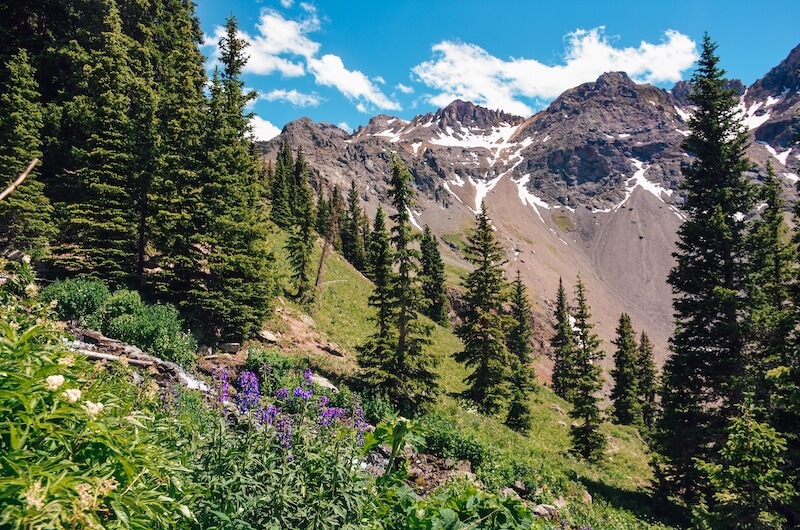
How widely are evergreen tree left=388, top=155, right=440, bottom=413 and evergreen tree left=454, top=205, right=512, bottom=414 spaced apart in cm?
577

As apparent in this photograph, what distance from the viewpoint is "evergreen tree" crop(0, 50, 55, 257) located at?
64.8ft

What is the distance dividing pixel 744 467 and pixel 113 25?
4132 centimetres

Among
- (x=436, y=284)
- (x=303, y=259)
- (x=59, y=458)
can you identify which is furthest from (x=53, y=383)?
(x=436, y=284)

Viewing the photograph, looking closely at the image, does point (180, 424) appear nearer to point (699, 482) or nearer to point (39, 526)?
point (39, 526)

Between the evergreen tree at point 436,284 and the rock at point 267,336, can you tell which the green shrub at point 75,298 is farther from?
the evergreen tree at point 436,284

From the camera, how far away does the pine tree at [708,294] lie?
50.4ft

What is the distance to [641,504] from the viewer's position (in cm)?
1631

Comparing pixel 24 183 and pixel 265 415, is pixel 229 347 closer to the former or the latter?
pixel 265 415

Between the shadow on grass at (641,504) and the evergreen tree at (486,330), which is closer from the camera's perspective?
the shadow on grass at (641,504)

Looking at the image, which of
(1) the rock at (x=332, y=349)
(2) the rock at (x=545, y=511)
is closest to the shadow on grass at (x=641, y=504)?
(2) the rock at (x=545, y=511)

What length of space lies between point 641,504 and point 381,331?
12.7 m

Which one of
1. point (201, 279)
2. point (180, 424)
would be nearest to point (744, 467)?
point (180, 424)

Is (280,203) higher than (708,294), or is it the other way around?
(280,203)

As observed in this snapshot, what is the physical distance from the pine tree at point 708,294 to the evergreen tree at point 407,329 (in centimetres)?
967
